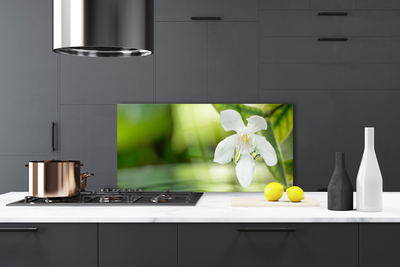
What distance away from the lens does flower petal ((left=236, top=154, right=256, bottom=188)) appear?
3.36 meters

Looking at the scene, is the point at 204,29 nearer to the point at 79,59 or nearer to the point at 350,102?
the point at 79,59

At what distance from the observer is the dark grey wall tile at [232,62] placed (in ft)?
11.2

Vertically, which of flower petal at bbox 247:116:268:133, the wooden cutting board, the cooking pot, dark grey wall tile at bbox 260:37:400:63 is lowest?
the wooden cutting board

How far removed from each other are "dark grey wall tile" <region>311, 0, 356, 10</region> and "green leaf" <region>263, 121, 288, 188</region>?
42.2 inches

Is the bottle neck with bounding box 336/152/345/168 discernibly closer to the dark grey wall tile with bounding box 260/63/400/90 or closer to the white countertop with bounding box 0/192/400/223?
the white countertop with bounding box 0/192/400/223

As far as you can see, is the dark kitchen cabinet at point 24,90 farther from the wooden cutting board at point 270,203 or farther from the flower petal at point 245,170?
the wooden cutting board at point 270,203

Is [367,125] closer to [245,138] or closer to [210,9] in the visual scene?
[245,138]

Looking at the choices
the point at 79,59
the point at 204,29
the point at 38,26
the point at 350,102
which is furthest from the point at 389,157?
the point at 38,26

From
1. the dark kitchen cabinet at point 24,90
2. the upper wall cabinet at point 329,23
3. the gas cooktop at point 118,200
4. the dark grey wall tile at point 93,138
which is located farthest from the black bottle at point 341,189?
the dark kitchen cabinet at point 24,90

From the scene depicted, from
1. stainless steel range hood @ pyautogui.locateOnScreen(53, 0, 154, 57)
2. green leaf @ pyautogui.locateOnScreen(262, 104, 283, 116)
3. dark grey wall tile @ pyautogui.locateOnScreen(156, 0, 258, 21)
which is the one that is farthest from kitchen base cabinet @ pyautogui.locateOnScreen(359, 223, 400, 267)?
dark grey wall tile @ pyautogui.locateOnScreen(156, 0, 258, 21)

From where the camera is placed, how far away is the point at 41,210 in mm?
1844

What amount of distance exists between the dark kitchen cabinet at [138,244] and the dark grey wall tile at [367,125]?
210 cm

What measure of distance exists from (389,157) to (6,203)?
2893 mm

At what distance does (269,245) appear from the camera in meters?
1.72
